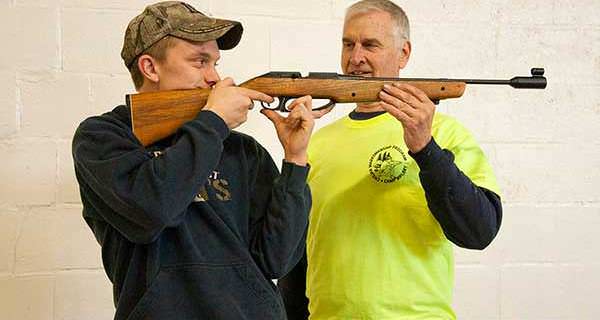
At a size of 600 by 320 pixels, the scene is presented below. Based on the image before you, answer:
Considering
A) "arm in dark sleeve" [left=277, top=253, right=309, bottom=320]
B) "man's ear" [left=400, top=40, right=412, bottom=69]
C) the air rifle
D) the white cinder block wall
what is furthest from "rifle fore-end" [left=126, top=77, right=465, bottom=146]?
the white cinder block wall

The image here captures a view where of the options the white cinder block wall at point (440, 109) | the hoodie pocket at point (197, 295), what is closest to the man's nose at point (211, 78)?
the hoodie pocket at point (197, 295)

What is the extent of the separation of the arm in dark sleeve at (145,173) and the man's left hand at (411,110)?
1.24 feet

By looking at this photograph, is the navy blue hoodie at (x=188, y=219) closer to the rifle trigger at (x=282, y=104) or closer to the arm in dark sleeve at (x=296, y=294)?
the rifle trigger at (x=282, y=104)

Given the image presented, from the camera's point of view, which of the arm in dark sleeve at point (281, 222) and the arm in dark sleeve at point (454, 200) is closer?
the arm in dark sleeve at point (281, 222)

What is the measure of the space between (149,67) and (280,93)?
0.26 metres

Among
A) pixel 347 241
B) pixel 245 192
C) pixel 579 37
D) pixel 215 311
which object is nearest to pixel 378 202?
pixel 347 241

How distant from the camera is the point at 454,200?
145 cm

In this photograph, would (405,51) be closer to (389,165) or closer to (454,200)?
(389,165)

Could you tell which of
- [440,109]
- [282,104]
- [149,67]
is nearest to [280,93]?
[282,104]

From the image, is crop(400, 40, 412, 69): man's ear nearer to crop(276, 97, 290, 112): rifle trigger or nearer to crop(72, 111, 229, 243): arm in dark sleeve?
crop(276, 97, 290, 112): rifle trigger

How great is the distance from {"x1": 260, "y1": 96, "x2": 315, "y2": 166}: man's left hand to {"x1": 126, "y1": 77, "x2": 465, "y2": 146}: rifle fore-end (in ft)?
0.19

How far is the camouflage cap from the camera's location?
1.35 metres

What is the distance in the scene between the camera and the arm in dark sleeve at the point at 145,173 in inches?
47.3

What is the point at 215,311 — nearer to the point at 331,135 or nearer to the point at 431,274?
the point at 431,274
